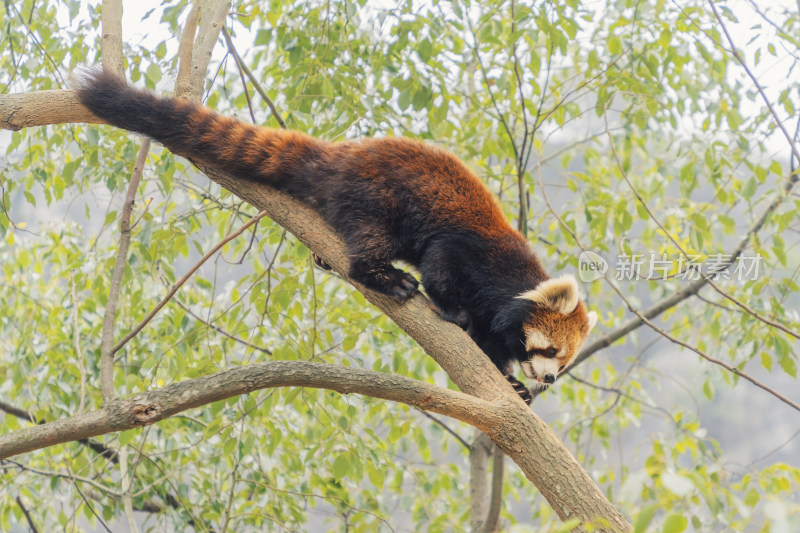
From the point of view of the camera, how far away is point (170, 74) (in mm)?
3697

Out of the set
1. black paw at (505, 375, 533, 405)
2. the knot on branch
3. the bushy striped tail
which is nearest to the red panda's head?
black paw at (505, 375, 533, 405)

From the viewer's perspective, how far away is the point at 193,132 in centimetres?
281

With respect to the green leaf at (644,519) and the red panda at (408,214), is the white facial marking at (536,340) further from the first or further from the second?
the green leaf at (644,519)

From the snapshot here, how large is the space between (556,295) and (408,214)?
2.45 feet

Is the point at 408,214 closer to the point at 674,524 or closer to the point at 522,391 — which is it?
the point at 522,391

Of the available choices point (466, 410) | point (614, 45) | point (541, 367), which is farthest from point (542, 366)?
point (614, 45)

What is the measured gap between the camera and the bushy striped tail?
2766mm

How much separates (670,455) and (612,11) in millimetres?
2723

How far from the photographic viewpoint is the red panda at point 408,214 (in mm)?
2803

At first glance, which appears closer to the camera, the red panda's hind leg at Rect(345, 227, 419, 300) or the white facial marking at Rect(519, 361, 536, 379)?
the red panda's hind leg at Rect(345, 227, 419, 300)

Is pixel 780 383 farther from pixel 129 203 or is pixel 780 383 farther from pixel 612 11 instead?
pixel 129 203

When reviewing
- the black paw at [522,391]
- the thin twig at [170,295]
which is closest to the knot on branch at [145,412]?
the thin twig at [170,295]

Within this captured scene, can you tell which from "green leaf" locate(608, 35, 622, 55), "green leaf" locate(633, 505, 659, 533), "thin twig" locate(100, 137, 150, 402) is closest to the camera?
"green leaf" locate(633, 505, 659, 533)

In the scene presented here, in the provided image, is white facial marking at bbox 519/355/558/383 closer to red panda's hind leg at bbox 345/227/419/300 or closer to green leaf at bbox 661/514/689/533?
red panda's hind leg at bbox 345/227/419/300
